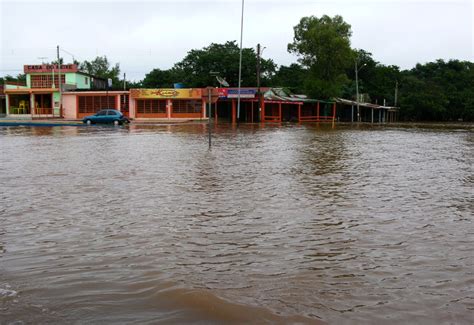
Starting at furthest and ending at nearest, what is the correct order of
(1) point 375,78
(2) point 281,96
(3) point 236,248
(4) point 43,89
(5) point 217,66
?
1. (1) point 375,78
2. (5) point 217,66
3. (2) point 281,96
4. (4) point 43,89
5. (3) point 236,248

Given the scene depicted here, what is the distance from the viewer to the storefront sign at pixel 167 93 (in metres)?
48.0

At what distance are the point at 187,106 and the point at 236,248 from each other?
4436 cm

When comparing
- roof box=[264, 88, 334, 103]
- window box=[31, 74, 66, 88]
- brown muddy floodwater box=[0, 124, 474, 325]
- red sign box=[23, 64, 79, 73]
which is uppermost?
red sign box=[23, 64, 79, 73]

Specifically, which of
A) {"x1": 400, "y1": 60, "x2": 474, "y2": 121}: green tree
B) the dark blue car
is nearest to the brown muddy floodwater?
the dark blue car

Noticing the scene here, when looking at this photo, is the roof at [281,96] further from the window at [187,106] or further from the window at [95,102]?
the window at [95,102]

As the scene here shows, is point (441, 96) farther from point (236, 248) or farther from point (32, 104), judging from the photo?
point (236, 248)

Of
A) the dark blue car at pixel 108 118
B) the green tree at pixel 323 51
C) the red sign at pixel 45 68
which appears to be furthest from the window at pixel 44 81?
the green tree at pixel 323 51

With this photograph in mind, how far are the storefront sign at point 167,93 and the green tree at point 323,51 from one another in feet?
43.6

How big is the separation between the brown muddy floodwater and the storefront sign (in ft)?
123

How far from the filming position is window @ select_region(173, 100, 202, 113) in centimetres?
4891

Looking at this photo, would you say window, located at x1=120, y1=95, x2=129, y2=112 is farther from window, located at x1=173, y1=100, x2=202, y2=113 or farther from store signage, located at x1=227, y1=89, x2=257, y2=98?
store signage, located at x1=227, y1=89, x2=257, y2=98

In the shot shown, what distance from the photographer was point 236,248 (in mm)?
5430

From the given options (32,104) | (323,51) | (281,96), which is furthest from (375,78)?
(32,104)

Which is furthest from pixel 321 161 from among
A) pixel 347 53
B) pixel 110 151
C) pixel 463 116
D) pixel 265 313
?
pixel 463 116
